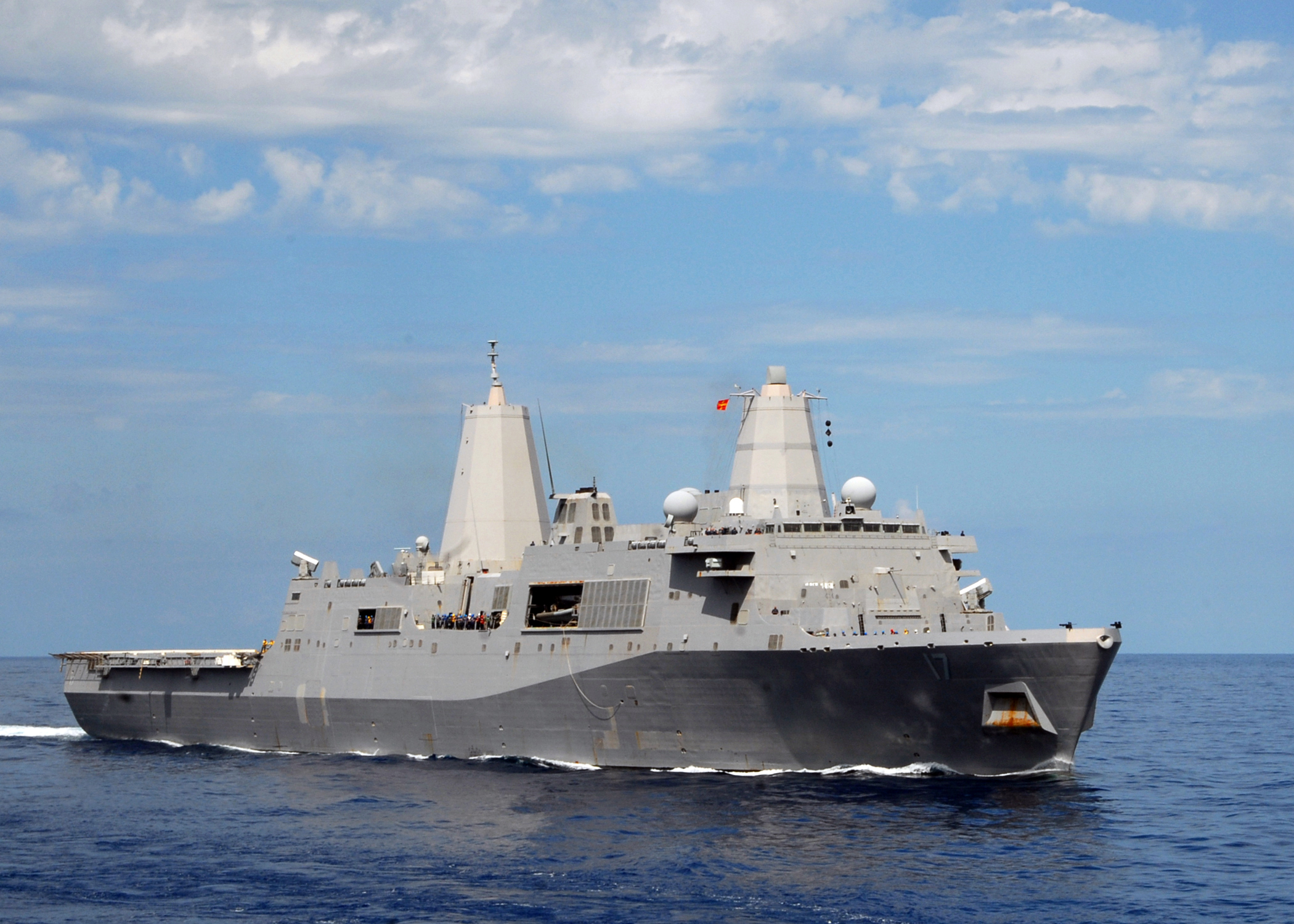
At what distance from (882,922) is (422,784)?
15.2m

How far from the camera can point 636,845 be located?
84.0ft

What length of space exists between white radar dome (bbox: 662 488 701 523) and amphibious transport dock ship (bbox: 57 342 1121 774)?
0.08 metres

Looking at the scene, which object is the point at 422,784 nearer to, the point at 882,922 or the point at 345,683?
the point at 345,683

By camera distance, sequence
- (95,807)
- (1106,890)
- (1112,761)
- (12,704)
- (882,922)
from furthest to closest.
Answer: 1. (12,704)
2. (1112,761)
3. (95,807)
4. (1106,890)
5. (882,922)

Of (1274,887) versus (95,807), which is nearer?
(1274,887)

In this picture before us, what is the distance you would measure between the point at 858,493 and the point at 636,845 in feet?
40.4

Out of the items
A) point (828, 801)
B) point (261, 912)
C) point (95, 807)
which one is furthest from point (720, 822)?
point (95, 807)

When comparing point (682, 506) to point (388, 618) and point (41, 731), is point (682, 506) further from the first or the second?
point (41, 731)

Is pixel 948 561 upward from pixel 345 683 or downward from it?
upward

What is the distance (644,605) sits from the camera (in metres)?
33.9

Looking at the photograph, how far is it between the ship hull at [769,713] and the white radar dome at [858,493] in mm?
5539

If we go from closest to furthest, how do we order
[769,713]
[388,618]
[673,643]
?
1. [769,713]
2. [673,643]
3. [388,618]

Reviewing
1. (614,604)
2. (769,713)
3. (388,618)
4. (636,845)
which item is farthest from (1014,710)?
(388,618)

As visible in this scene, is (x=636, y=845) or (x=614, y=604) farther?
(x=614, y=604)
